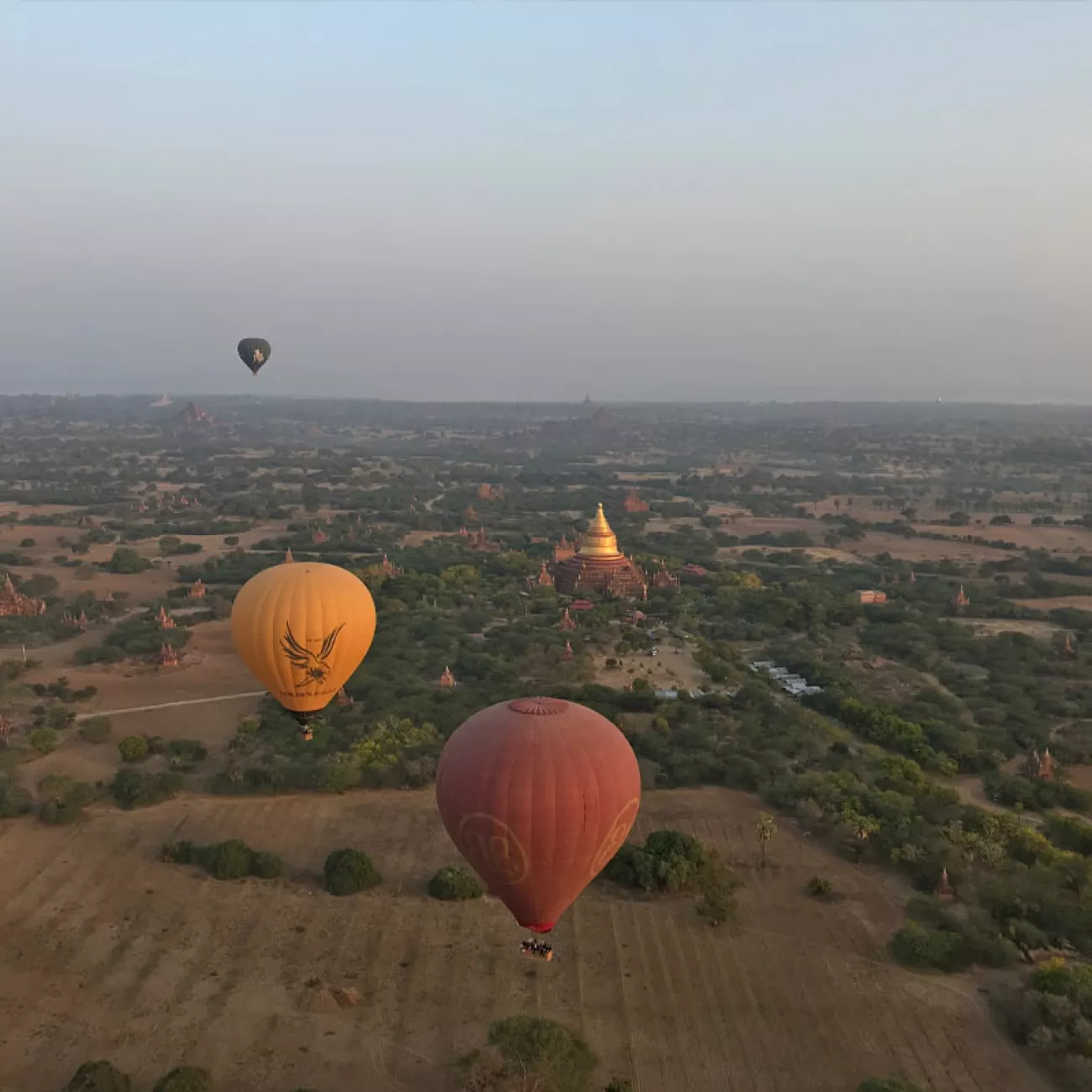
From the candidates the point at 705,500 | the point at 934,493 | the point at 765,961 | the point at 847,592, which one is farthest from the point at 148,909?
the point at 934,493

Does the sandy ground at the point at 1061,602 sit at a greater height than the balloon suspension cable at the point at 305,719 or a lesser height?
lesser

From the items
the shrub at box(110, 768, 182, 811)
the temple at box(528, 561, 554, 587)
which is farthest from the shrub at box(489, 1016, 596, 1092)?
the temple at box(528, 561, 554, 587)

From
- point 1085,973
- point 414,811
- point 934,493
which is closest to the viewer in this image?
point 1085,973

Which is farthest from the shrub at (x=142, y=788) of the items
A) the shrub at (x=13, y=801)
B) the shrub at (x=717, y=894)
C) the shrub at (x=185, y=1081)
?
the shrub at (x=717, y=894)

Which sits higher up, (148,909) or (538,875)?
(538,875)

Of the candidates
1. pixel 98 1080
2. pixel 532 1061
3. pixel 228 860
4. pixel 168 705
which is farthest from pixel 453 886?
pixel 168 705

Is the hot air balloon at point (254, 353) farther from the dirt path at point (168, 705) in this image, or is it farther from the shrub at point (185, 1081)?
the shrub at point (185, 1081)

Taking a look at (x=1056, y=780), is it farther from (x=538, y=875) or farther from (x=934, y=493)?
(x=934, y=493)

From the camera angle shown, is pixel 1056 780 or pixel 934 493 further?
pixel 934 493
